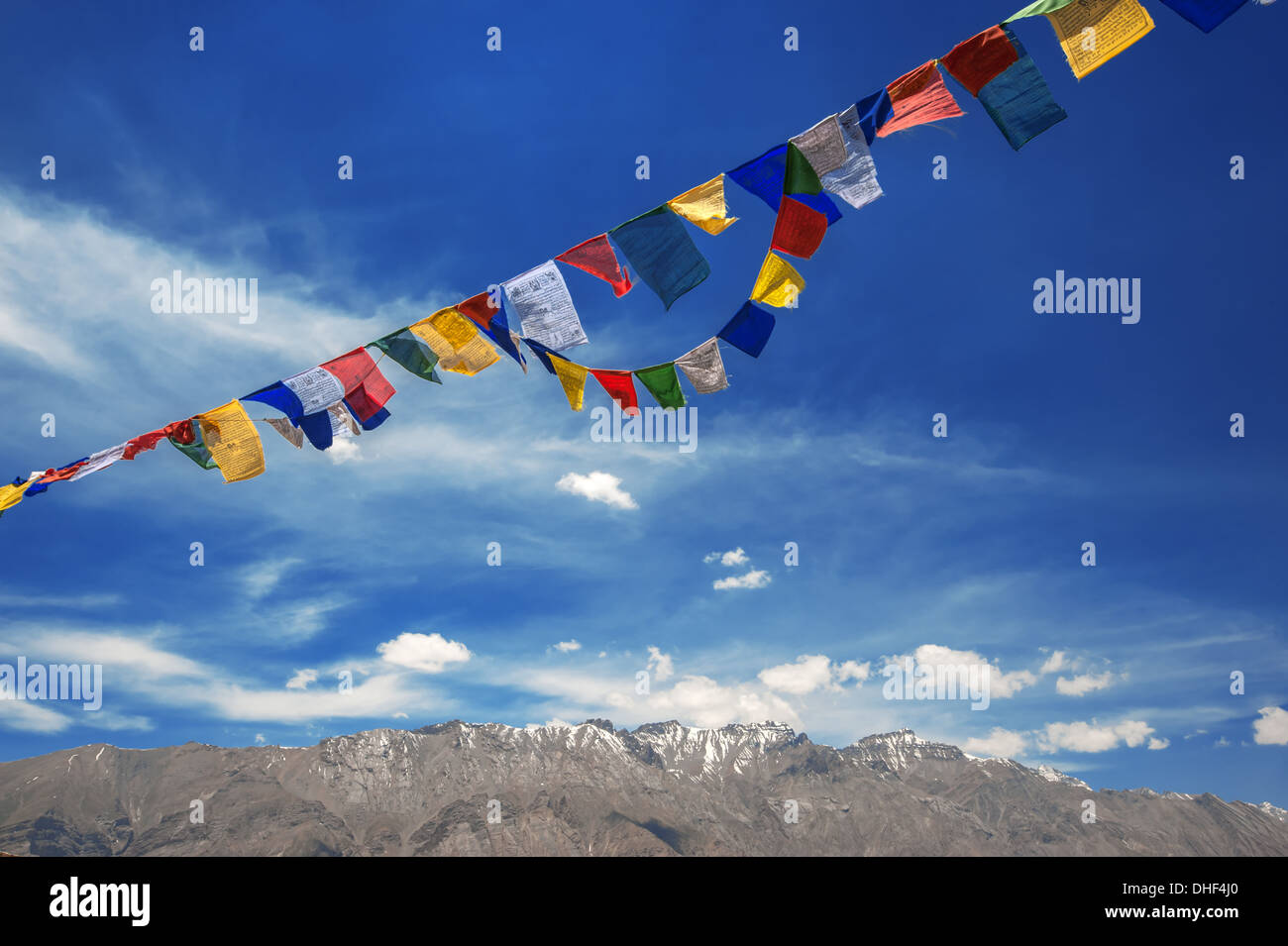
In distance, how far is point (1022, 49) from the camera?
29.2 feet

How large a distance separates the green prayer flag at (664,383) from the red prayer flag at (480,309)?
2.15 m

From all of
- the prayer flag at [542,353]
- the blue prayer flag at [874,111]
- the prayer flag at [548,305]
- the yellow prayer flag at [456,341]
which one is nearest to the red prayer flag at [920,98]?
the blue prayer flag at [874,111]

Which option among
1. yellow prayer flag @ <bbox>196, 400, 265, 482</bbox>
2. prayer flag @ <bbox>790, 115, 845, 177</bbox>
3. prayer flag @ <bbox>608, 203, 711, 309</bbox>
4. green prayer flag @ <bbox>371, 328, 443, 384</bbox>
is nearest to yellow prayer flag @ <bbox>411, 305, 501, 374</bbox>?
green prayer flag @ <bbox>371, 328, 443, 384</bbox>

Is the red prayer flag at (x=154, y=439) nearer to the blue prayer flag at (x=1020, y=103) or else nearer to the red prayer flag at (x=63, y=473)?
the red prayer flag at (x=63, y=473)

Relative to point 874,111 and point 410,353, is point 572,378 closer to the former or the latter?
point 410,353

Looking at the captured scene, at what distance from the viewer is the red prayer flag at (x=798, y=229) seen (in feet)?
32.9

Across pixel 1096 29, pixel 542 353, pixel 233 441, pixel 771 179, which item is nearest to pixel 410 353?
pixel 542 353

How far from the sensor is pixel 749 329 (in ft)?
36.2
